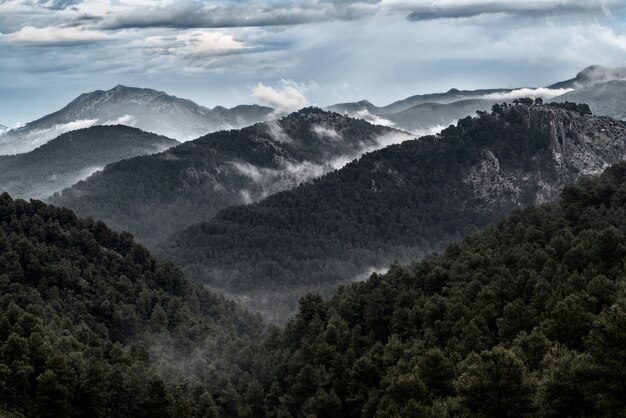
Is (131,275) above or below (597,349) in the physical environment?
below

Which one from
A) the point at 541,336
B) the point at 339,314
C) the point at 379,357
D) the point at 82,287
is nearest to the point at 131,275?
the point at 82,287

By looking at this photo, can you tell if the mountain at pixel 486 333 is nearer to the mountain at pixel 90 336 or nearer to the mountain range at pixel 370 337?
the mountain range at pixel 370 337

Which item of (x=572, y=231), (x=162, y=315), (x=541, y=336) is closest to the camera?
(x=541, y=336)

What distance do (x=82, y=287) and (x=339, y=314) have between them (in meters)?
63.0

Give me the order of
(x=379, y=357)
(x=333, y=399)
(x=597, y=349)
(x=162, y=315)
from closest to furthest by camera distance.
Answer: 1. (x=597, y=349)
2. (x=333, y=399)
3. (x=379, y=357)
4. (x=162, y=315)

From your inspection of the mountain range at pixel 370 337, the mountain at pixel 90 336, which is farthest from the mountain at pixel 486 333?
the mountain at pixel 90 336

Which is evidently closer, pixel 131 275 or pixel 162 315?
pixel 162 315

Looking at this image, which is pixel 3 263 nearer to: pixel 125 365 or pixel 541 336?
pixel 125 365

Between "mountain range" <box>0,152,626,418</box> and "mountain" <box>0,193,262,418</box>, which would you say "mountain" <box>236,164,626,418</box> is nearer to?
"mountain range" <box>0,152,626,418</box>

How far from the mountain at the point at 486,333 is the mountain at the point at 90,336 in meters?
16.5

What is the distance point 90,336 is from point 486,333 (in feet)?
228

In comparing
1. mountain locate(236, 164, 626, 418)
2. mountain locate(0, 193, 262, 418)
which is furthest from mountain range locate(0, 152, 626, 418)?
mountain locate(0, 193, 262, 418)

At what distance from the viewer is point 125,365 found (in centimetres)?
12238

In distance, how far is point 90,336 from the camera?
13625cm
